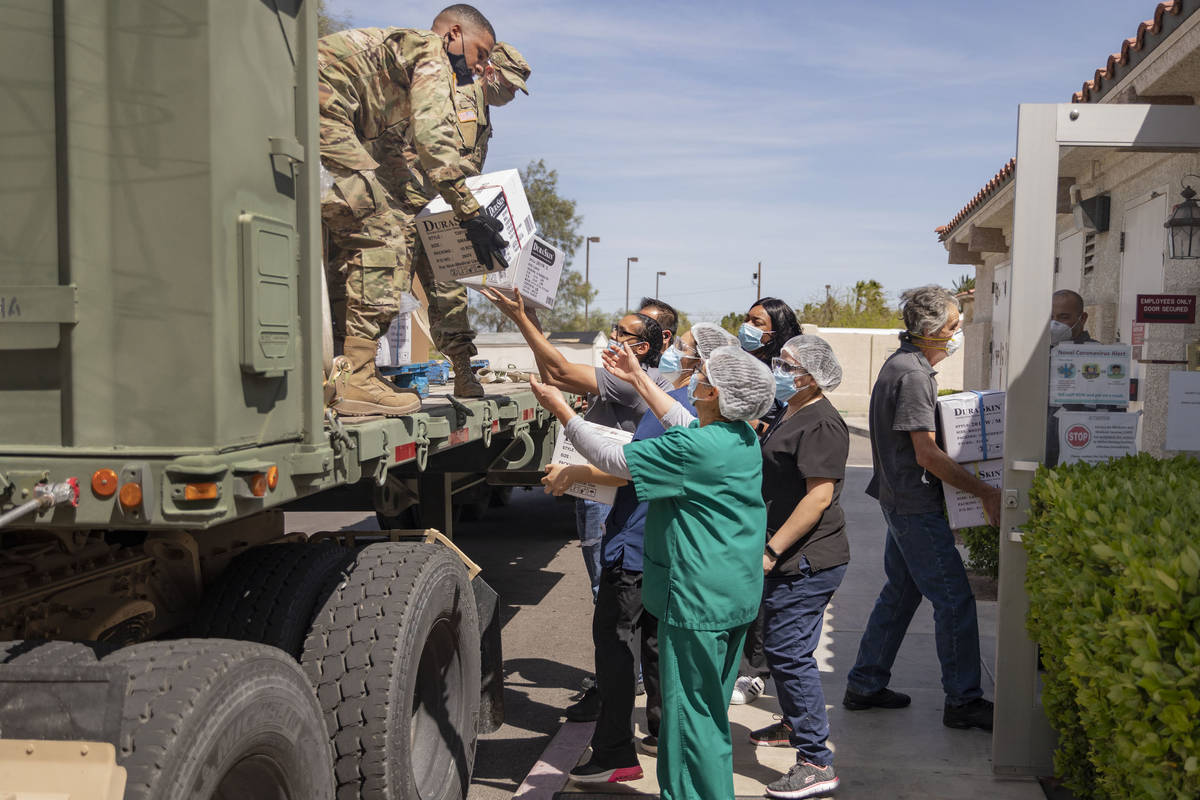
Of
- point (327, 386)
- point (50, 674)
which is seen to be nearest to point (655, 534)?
point (327, 386)

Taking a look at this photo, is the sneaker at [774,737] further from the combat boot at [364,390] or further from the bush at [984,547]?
the bush at [984,547]

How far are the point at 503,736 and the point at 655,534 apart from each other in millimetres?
1983

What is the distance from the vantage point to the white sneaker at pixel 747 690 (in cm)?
526

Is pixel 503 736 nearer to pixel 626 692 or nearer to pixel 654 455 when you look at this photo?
pixel 626 692

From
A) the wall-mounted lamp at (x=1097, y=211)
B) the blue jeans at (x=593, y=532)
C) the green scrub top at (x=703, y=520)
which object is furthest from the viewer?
the wall-mounted lamp at (x=1097, y=211)

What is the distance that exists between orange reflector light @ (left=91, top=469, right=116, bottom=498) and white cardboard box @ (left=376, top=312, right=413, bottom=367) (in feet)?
11.4

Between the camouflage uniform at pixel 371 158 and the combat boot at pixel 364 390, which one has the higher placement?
the camouflage uniform at pixel 371 158

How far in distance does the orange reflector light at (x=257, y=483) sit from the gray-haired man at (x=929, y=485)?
304 cm

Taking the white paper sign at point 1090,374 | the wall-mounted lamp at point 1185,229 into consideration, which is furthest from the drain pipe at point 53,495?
the wall-mounted lamp at point 1185,229

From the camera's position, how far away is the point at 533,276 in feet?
16.3

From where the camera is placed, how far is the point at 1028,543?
3.97 meters

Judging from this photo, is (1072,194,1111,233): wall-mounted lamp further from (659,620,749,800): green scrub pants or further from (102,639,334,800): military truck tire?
(102,639,334,800): military truck tire

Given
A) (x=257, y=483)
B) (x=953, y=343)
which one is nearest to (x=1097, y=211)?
(x=953, y=343)

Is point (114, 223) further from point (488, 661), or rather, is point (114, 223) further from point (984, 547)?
point (984, 547)
